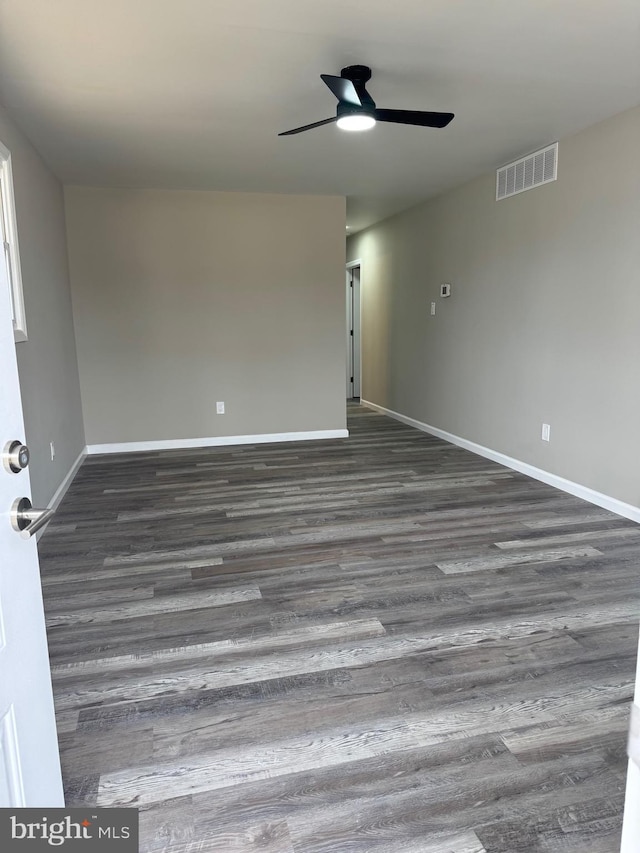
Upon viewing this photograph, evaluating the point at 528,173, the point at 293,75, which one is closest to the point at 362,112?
the point at 293,75

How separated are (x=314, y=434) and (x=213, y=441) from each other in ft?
3.62

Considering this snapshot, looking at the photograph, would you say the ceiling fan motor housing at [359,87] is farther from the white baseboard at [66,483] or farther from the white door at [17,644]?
the white baseboard at [66,483]

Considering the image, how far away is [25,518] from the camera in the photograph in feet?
3.23

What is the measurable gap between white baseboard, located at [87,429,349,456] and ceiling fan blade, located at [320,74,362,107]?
12.2 feet

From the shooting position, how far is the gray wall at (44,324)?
3.51 meters

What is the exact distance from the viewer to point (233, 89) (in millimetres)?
3062

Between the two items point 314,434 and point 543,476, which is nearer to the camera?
point 543,476

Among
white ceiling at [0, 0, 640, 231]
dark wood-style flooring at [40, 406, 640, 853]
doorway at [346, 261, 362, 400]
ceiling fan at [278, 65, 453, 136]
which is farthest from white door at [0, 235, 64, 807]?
doorway at [346, 261, 362, 400]

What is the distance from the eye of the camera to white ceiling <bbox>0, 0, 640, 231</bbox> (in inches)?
92.5

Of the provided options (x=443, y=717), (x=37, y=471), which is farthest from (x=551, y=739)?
(x=37, y=471)

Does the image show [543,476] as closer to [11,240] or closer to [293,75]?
[293,75]

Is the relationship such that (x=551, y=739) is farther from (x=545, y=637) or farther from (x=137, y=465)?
(x=137, y=465)

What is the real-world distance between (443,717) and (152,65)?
10.4 feet

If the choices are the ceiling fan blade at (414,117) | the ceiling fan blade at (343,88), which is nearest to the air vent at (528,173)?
the ceiling fan blade at (414,117)
